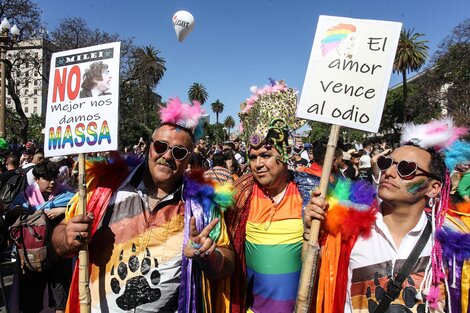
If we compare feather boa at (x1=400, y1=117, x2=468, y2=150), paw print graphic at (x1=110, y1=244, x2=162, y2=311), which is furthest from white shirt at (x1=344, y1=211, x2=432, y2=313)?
paw print graphic at (x1=110, y1=244, x2=162, y2=311)

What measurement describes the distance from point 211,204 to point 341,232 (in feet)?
2.59

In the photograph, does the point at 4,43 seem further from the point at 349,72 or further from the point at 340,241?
the point at 340,241

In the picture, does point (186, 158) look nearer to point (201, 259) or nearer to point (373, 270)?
point (201, 259)

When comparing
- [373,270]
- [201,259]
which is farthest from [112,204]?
[373,270]

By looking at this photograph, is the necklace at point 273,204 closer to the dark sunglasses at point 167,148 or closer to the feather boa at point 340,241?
the feather boa at point 340,241

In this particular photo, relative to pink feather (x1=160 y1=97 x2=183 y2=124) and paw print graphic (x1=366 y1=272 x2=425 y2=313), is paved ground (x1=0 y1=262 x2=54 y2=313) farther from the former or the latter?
paw print graphic (x1=366 y1=272 x2=425 y2=313)

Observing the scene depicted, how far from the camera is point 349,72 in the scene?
2146 mm

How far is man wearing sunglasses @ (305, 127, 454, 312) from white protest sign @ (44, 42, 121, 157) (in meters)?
1.25

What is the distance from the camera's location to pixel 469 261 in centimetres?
201

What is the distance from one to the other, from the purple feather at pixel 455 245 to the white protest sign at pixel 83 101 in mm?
1896

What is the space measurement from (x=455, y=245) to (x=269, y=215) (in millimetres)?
1178

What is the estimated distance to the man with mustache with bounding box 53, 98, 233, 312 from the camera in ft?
6.72

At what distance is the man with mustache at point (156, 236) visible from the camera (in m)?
2.05

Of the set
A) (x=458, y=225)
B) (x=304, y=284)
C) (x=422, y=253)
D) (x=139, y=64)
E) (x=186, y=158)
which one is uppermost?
(x=139, y=64)
